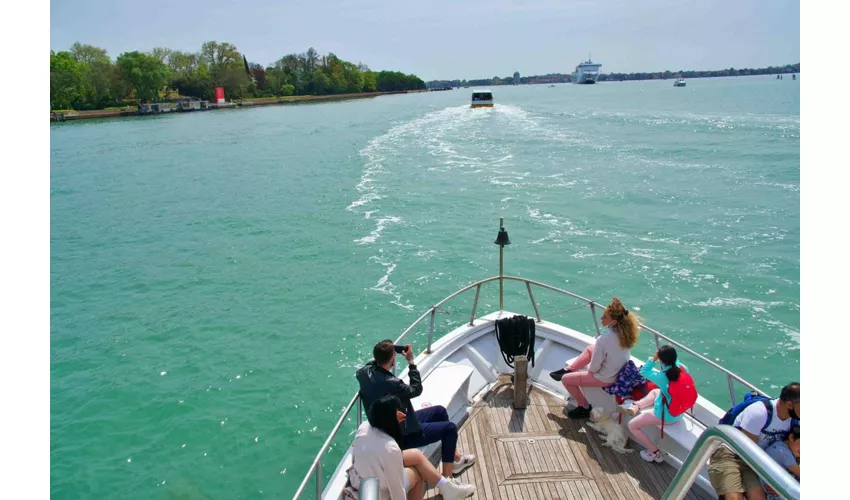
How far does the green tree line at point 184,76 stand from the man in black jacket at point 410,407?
11490 centimetres

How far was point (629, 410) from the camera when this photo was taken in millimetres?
5629

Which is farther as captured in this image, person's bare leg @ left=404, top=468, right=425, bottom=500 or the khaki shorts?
person's bare leg @ left=404, top=468, right=425, bottom=500

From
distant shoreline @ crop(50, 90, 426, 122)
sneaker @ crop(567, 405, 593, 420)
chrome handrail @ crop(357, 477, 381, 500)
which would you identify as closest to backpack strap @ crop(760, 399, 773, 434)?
sneaker @ crop(567, 405, 593, 420)

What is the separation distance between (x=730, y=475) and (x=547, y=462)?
1834 mm

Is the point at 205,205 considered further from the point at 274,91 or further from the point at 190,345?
the point at 274,91

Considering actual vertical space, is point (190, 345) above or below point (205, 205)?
below

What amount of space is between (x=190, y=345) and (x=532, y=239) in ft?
42.1

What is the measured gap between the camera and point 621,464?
5.50 metres

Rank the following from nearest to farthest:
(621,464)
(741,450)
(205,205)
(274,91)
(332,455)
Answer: (741,450)
(621,464)
(332,455)
(205,205)
(274,91)

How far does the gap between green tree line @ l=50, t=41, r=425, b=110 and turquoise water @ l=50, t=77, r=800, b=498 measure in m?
77.7

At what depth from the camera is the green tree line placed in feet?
344

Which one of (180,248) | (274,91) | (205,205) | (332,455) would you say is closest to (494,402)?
(332,455)

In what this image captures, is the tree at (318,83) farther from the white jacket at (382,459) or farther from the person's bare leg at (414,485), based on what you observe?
the white jacket at (382,459)

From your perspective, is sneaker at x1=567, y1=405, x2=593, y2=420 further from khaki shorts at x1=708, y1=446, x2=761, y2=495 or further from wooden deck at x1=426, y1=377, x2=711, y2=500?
khaki shorts at x1=708, y1=446, x2=761, y2=495
